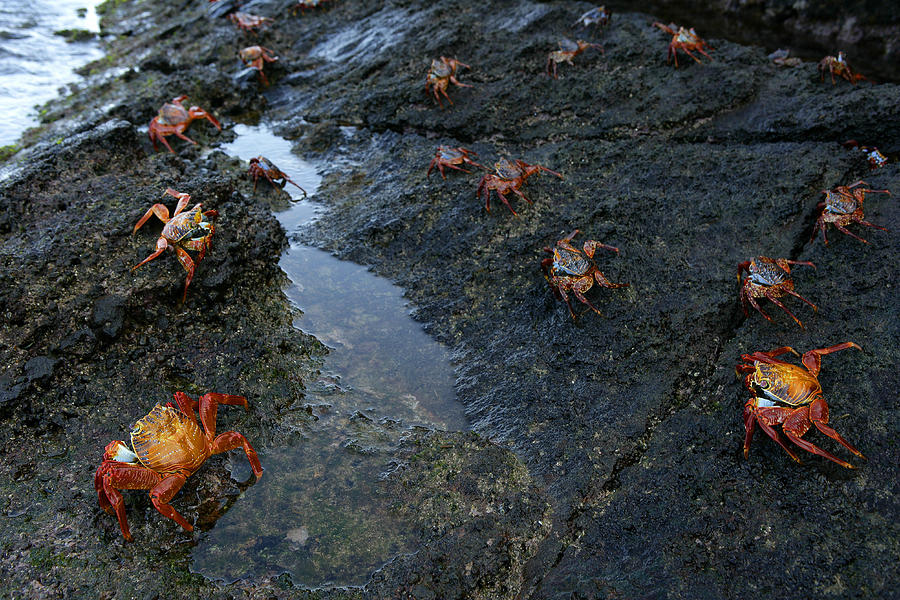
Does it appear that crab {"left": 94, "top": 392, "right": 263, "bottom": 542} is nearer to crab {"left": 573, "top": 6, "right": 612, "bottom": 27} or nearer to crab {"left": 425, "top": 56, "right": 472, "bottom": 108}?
crab {"left": 425, "top": 56, "right": 472, "bottom": 108}

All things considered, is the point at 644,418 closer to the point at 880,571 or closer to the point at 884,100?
the point at 880,571

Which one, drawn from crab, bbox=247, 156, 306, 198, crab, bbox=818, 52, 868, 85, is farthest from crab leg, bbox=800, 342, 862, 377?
crab, bbox=247, 156, 306, 198

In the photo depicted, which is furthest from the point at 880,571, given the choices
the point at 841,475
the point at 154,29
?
the point at 154,29

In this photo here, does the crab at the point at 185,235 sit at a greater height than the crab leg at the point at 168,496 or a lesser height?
greater

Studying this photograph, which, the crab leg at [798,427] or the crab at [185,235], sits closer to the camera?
the crab leg at [798,427]

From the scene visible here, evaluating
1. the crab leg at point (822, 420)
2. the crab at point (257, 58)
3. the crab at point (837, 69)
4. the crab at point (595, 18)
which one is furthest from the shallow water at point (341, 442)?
the crab at point (837, 69)

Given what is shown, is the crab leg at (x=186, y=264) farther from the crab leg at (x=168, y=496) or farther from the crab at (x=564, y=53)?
the crab at (x=564, y=53)

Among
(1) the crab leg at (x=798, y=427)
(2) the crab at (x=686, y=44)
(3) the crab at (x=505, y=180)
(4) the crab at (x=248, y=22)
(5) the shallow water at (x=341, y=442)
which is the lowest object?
(5) the shallow water at (x=341, y=442)
